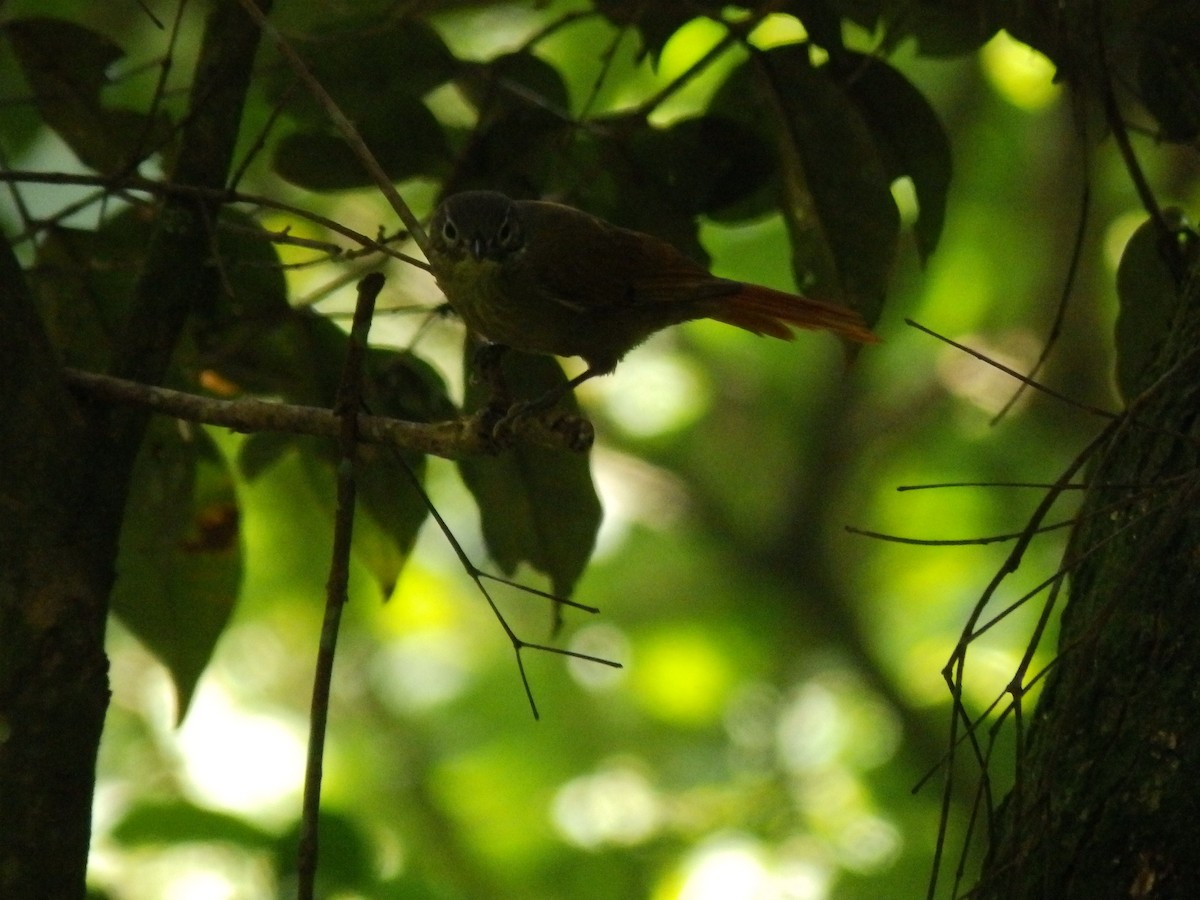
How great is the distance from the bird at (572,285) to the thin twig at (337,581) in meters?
0.84

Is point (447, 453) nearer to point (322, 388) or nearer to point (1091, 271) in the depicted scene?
point (322, 388)

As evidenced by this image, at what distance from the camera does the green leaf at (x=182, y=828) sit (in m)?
2.57

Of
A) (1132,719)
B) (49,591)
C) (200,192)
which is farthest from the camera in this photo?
(200,192)

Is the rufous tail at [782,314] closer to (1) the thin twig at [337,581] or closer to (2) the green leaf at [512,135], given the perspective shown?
(2) the green leaf at [512,135]

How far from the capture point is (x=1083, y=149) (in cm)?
212

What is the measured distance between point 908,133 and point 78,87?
1412mm

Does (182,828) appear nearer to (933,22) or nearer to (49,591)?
A: (49,591)

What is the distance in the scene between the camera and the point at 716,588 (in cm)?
629

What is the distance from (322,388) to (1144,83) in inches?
56.6

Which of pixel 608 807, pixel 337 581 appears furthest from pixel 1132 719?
pixel 608 807

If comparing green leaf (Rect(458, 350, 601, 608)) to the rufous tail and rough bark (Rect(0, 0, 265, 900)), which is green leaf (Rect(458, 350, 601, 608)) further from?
rough bark (Rect(0, 0, 265, 900))

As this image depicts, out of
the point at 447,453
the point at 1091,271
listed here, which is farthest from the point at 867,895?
the point at 447,453

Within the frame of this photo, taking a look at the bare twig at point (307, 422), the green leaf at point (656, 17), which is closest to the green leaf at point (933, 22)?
the green leaf at point (656, 17)

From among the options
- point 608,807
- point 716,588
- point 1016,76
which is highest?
point 1016,76
